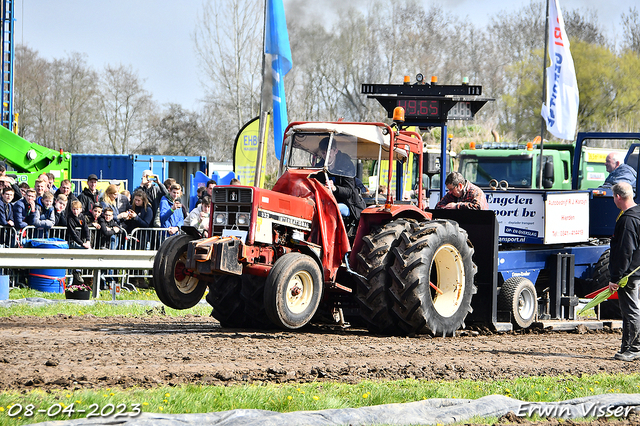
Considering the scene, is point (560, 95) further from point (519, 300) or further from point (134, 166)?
point (134, 166)

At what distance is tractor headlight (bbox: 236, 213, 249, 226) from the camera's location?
8.27m

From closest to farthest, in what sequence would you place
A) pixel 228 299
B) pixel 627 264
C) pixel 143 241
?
pixel 627 264 < pixel 228 299 < pixel 143 241

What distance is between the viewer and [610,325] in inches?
427

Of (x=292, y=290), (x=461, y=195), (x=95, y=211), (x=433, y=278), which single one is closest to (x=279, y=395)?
(x=292, y=290)

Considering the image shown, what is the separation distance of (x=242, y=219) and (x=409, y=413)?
375cm

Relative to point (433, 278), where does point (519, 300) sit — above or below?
below

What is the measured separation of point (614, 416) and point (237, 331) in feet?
15.5

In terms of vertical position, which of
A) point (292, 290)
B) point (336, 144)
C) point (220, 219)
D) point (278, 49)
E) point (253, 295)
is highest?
point (278, 49)

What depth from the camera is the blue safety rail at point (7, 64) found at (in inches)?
880

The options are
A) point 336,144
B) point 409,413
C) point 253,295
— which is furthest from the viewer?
point 253,295

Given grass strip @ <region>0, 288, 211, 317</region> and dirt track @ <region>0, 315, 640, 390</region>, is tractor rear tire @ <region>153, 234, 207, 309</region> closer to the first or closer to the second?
dirt track @ <region>0, 315, 640, 390</region>

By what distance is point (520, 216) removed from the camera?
11375 millimetres

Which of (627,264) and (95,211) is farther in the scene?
(95,211)

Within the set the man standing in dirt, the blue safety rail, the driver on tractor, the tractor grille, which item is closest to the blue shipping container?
the blue safety rail
